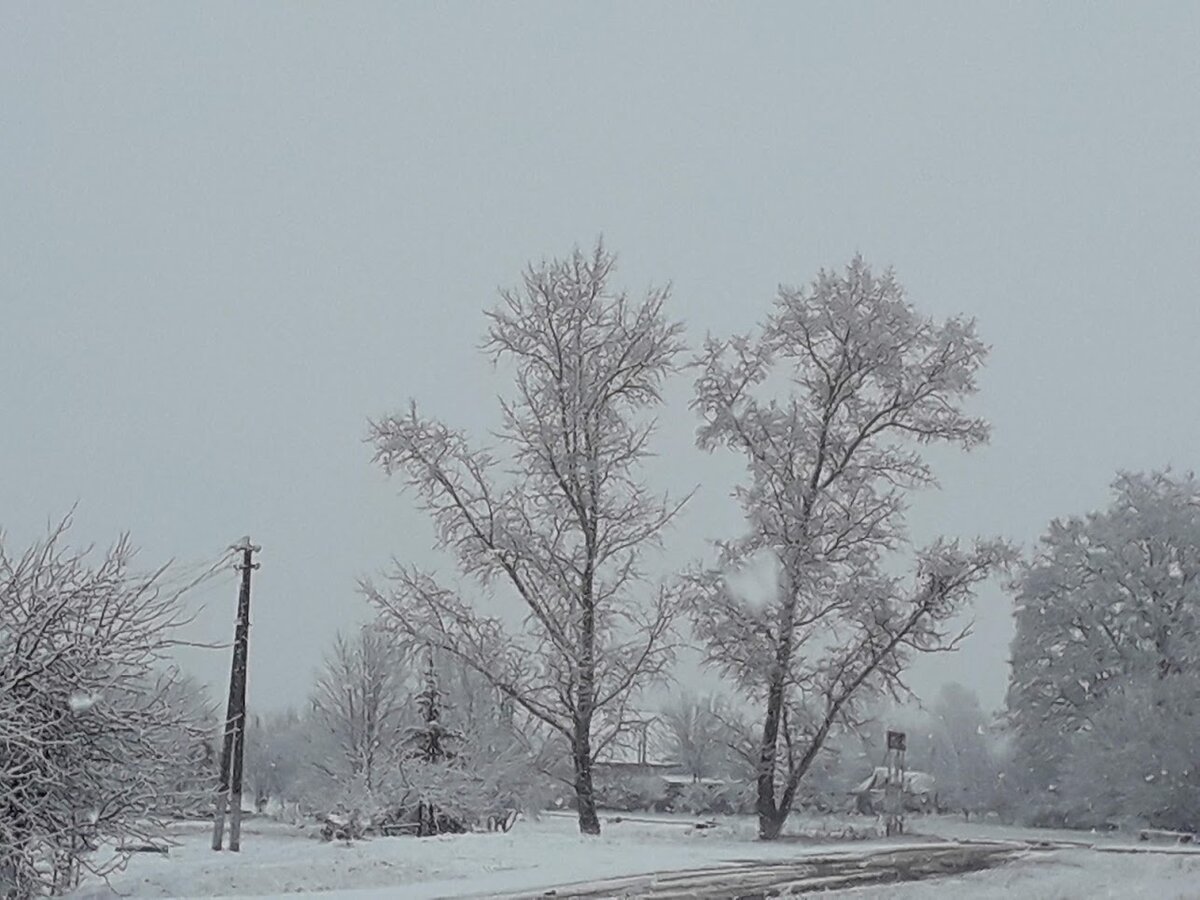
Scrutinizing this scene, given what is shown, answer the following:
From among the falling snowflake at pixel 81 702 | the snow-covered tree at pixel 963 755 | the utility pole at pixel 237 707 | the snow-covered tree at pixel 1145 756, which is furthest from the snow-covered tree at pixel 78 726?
the snow-covered tree at pixel 963 755

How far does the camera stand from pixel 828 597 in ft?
84.0

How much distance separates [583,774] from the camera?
2569cm

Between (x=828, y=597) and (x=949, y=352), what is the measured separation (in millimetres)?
5266

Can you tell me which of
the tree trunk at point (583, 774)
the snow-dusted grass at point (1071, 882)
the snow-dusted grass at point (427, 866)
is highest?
the tree trunk at point (583, 774)

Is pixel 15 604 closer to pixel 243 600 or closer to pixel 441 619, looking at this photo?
pixel 441 619

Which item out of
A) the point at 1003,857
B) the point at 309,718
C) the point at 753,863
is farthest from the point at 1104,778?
the point at 309,718

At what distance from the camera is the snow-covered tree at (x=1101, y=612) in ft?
144

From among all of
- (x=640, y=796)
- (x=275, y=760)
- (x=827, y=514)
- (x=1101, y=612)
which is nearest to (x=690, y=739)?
(x=640, y=796)

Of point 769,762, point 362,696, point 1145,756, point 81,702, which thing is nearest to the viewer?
point 81,702

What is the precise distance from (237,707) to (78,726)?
13.6m

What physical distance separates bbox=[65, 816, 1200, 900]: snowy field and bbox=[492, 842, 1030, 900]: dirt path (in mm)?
413

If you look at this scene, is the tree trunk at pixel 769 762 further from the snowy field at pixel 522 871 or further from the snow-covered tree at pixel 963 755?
the snow-covered tree at pixel 963 755

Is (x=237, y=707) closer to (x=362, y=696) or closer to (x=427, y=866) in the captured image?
(x=427, y=866)

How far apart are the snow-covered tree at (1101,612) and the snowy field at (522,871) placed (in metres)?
23.9
